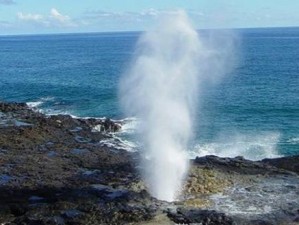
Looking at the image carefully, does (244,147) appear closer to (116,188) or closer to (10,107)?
(116,188)

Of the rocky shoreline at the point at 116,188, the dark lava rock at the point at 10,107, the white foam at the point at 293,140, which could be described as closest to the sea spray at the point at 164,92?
the rocky shoreline at the point at 116,188

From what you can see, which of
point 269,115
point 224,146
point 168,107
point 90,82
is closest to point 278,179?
point 168,107

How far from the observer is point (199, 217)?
27.5 meters

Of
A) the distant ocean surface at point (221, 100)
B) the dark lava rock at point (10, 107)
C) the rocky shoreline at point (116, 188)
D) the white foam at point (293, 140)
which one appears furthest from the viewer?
the dark lava rock at point (10, 107)

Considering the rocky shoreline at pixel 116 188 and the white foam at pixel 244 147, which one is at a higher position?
the rocky shoreline at pixel 116 188

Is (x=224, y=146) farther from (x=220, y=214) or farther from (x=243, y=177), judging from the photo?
(x=220, y=214)

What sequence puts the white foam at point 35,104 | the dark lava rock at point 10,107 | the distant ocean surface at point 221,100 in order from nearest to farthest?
1. the distant ocean surface at point 221,100
2. the dark lava rock at point 10,107
3. the white foam at point 35,104

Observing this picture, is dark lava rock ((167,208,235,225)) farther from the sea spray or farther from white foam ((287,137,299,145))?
white foam ((287,137,299,145))

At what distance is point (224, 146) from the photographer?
49.6 m

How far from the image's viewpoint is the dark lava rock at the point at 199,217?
2703 cm

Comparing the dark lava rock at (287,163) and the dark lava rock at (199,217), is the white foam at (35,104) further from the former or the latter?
the dark lava rock at (199,217)

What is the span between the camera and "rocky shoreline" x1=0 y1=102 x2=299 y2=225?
27812mm

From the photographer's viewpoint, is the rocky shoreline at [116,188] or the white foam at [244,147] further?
the white foam at [244,147]

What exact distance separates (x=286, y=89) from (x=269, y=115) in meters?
18.3
